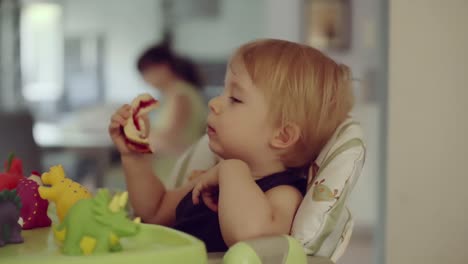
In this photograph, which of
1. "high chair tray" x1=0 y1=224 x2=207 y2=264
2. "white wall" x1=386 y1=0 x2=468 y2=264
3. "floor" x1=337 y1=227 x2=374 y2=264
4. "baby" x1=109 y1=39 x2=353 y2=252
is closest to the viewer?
"high chair tray" x1=0 y1=224 x2=207 y2=264

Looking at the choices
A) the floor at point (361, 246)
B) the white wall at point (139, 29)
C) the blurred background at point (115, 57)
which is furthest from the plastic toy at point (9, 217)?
the white wall at point (139, 29)

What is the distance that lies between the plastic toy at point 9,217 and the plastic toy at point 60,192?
78 mm

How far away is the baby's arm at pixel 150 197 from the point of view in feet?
4.78

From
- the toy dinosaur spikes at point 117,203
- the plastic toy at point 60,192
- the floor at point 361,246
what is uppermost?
the toy dinosaur spikes at point 117,203

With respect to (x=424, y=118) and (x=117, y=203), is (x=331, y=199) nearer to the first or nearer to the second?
(x=117, y=203)

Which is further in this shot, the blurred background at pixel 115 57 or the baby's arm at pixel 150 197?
the blurred background at pixel 115 57

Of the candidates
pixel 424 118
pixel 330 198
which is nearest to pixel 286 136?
pixel 330 198

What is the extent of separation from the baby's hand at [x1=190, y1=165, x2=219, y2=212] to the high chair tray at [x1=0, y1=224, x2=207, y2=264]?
266mm

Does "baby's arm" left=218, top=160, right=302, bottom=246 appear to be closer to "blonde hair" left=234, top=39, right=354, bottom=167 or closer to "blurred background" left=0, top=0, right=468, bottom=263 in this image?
"blonde hair" left=234, top=39, right=354, bottom=167

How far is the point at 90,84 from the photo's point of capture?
3.13 meters

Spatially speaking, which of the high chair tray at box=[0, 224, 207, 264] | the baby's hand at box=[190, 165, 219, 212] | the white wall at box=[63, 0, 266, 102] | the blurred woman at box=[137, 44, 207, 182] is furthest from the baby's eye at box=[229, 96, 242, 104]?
the white wall at box=[63, 0, 266, 102]

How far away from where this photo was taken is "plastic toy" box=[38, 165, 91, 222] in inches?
43.8

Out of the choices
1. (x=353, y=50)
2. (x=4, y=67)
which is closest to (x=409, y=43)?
(x=353, y=50)

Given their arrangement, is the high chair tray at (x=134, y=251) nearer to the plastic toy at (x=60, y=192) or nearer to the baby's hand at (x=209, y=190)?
the plastic toy at (x=60, y=192)
